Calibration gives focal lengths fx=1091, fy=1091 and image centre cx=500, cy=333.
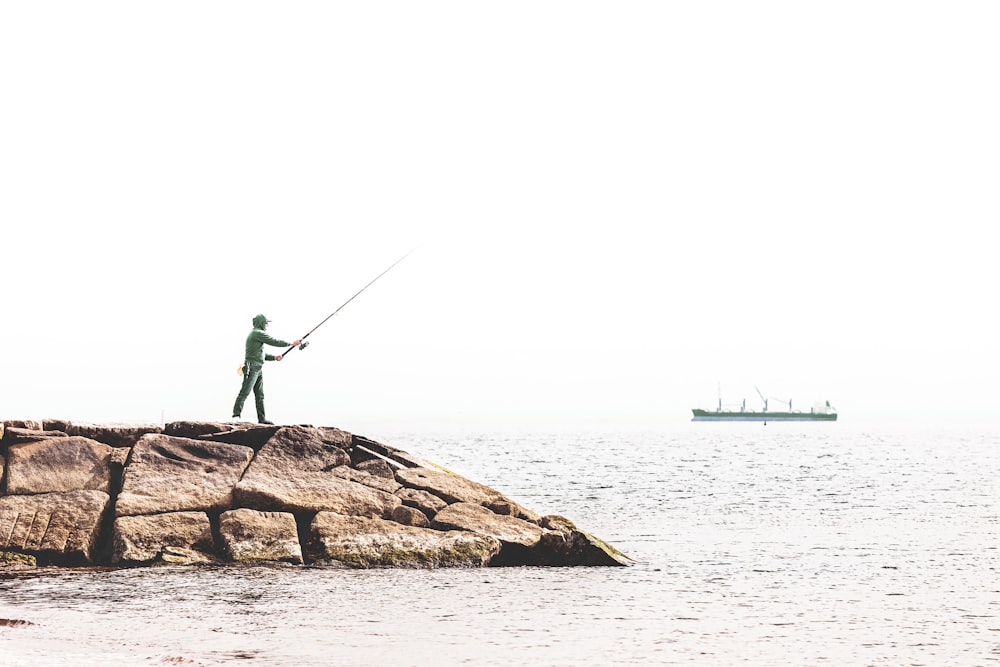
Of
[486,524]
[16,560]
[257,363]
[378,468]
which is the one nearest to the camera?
[16,560]

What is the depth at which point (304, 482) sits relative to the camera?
55.7 ft

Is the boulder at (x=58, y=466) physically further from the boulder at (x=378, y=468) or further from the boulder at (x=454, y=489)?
the boulder at (x=454, y=489)

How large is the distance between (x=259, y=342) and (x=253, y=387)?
838 millimetres

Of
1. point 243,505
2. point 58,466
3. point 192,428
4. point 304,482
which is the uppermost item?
point 192,428

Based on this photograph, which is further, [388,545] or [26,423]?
[26,423]

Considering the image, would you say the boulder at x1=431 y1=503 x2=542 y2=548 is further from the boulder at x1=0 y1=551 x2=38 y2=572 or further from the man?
the boulder at x1=0 y1=551 x2=38 y2=572

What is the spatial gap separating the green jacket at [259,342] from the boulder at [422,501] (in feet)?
12.8

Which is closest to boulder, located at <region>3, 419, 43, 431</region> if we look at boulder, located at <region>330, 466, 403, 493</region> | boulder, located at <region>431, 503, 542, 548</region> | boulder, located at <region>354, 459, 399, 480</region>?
boulder, located at <region>330, 466, 403, 493</region>

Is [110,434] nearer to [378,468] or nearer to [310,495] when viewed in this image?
[310,495]

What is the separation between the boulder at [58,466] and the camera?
652 inches

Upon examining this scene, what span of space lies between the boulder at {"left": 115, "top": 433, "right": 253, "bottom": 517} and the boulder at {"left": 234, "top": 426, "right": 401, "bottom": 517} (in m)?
0.28

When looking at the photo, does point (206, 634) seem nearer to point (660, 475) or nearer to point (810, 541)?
point (810, 541)

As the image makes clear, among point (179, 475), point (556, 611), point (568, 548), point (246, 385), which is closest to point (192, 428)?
point (179, 475)

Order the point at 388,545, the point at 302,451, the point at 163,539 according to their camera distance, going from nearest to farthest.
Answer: the point at 163,539, the point at 388,545, the point at 302,451
